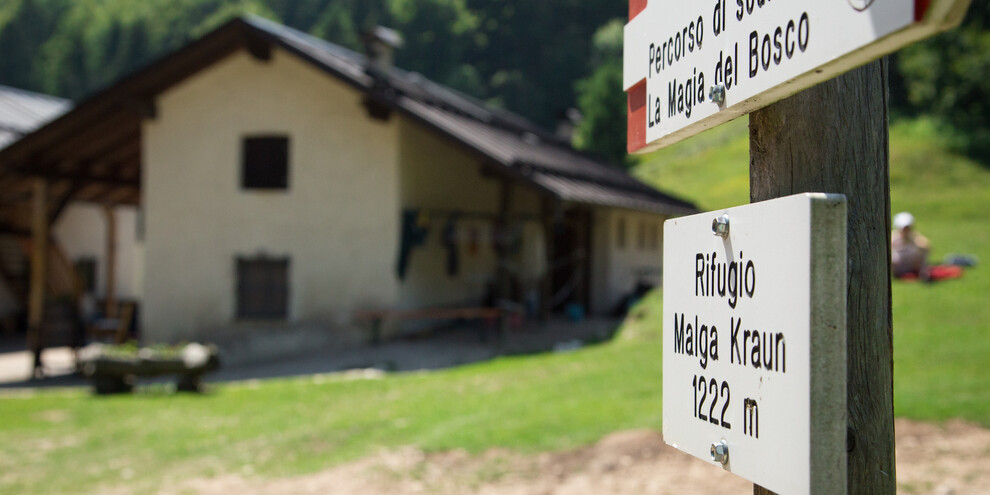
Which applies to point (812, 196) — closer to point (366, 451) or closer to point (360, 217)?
point (366, 451)

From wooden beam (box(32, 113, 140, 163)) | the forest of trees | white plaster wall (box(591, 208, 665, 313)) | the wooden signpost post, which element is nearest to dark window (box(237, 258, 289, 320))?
wooden beam (box(32, 113, 140, 163))

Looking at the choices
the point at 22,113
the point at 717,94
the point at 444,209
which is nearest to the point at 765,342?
the point at 717,94

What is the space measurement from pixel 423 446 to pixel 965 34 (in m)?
39.5

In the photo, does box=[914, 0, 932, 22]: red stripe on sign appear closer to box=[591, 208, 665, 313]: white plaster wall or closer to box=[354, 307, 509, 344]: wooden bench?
box=[354, 307, 509, 344]: wooden bench

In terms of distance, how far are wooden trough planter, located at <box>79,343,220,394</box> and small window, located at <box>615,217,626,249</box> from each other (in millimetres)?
Answer: 10971

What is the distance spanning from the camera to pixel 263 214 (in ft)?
55.0

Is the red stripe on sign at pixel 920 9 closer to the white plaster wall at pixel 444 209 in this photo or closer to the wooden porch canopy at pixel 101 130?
the white plaster wall at pixel 444 209

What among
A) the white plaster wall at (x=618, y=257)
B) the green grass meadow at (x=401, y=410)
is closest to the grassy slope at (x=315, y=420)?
the green grass meadow at (x=401, y=410)

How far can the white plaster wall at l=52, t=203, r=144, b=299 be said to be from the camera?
2566 centimetres

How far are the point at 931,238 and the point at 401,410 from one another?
1695 cm

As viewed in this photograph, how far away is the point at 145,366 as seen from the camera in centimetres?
1245

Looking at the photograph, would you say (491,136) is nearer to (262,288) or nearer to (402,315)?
(402,315)

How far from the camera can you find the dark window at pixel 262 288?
1675 centimetres

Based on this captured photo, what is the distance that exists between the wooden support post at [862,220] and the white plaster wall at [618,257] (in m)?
18.1
